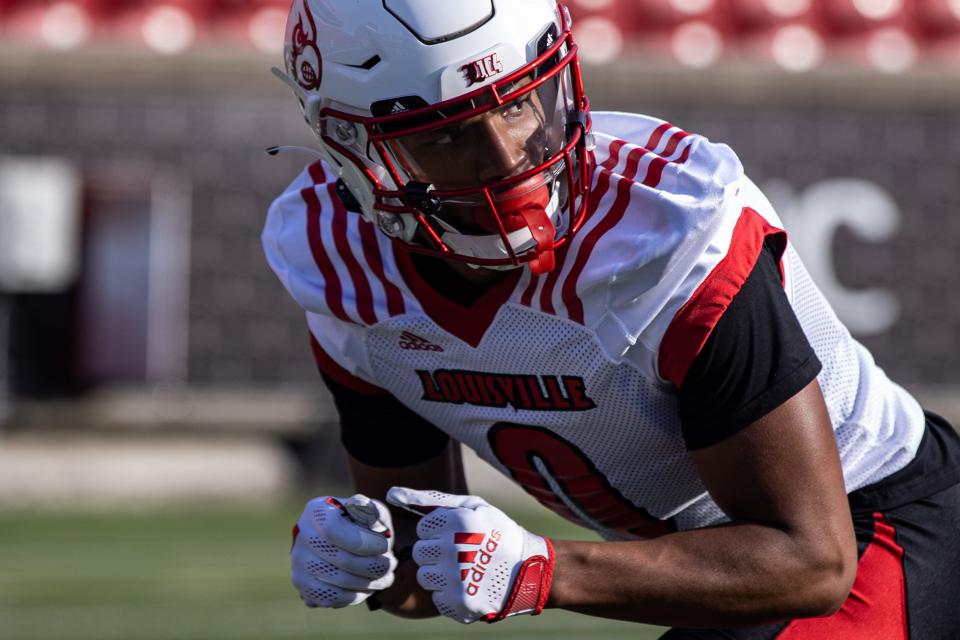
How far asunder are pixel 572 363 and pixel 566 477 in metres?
0.22

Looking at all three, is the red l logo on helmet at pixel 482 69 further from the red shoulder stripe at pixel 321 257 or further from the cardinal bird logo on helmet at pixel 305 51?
the red shoulder stripe at pixel 321 257

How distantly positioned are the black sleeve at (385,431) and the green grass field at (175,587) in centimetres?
176

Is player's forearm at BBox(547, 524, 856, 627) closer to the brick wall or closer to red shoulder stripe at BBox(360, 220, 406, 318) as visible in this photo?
red shoulder stripe at BBox(360, 220, 406, 318)

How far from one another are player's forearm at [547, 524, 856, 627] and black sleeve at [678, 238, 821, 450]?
13cm

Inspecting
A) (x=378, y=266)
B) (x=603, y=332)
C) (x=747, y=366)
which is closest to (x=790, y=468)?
(x=747, y=366)

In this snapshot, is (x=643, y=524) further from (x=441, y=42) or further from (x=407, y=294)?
(x=441, y=42)

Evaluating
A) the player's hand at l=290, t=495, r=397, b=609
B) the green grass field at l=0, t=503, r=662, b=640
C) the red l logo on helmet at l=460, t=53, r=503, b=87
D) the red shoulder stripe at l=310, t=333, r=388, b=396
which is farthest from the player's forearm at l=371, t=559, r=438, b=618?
the green grass field at l=0, t=503, r=662, b=640

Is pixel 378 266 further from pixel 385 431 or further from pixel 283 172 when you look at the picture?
pixel 283 172

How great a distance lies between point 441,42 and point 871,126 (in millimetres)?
5190

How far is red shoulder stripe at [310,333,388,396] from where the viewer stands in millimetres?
2209

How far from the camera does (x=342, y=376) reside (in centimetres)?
222

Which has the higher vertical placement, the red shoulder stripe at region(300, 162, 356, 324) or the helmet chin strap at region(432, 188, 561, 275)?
the helmet chin strap at region(432, 188, 561, 275)

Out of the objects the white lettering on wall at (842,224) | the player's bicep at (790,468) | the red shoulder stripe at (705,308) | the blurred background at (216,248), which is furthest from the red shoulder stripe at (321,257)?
the white lettering on wall at (842,224)

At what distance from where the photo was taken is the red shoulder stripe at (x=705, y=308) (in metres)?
1.77
